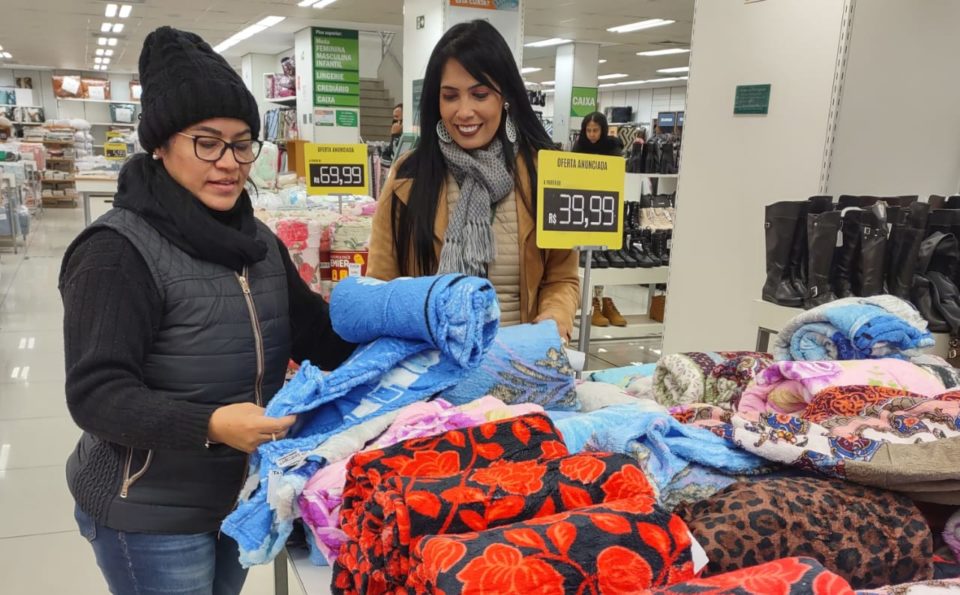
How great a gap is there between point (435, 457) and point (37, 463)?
11.3ft

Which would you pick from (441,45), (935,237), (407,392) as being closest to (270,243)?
(407,392)

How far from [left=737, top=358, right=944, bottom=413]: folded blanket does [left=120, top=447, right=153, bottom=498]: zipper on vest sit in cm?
117

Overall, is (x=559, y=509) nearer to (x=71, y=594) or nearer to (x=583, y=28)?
(x=71, y=594)

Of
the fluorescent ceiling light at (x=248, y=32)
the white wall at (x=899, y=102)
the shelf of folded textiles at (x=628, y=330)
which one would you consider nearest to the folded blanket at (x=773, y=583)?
the white wall at (x=899, y=102)

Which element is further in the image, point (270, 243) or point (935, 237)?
point (935, 237)

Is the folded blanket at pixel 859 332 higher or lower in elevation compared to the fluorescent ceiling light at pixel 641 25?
lower

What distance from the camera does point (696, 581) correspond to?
0.68 metres

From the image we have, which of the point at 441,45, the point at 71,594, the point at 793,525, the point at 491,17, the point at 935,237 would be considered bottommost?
the point at 71,594

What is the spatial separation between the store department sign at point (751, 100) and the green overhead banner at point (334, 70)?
8372 mm

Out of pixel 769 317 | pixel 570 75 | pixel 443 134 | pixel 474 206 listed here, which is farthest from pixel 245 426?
pixel 570 75

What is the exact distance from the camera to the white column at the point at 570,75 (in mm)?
13523

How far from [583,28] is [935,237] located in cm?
997

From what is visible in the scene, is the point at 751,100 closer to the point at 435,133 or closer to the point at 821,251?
the point at 821,251

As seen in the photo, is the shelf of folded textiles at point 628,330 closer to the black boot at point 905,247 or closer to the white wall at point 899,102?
the white wall at point 899,102
